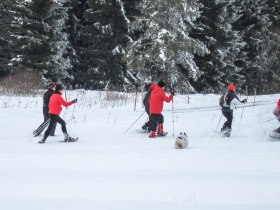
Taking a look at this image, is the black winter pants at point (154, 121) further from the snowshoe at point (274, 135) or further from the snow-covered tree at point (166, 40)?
the snow-covered tree at point (166, 40)

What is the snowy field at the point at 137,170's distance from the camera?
632cm

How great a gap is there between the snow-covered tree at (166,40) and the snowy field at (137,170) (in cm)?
993

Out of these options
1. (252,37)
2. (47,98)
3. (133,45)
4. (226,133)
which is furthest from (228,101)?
(252,37)

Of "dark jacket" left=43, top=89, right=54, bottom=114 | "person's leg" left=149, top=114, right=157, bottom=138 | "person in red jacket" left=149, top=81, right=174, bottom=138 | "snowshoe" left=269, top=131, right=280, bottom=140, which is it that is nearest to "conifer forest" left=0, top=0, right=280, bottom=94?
"person in red jacket" left=149, top=81, right=174, bottom=138

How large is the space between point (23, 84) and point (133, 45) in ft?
23.7

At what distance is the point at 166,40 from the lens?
82.7 ft

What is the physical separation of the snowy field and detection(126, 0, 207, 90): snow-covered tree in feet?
32.6

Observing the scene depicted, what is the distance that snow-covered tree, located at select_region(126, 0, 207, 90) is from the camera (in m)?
24.8

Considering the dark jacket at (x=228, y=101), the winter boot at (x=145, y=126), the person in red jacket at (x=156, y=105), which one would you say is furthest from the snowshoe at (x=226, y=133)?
the winter boot at (x=145, y=126)

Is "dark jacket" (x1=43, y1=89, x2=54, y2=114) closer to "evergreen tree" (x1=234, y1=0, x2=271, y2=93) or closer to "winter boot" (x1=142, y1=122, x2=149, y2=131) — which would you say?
"winter boot" (x1=142, y1=122, x2=149, y2=131)

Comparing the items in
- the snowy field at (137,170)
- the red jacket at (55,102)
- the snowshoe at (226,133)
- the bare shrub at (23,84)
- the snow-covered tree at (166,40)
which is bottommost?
the snowy field at (137,170)

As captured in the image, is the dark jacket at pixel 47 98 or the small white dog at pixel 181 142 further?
the dark jacket at pixel 47 98

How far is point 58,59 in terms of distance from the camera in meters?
32.2

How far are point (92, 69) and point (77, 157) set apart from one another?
22629mm
